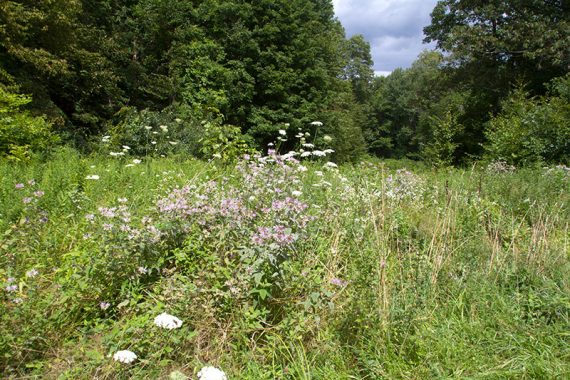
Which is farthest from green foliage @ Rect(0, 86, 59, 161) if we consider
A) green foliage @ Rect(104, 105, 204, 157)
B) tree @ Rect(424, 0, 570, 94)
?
tree @ Rect(424, 0, 570, 94)

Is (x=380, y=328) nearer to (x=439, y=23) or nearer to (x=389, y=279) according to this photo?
(x=389, y=279)

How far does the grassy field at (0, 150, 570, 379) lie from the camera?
6.58 ft

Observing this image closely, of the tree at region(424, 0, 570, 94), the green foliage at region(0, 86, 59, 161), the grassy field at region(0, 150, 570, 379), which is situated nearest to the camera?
the grassy field at region(0, 150, 570, 379)

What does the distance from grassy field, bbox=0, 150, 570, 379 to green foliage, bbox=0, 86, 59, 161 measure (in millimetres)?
3208

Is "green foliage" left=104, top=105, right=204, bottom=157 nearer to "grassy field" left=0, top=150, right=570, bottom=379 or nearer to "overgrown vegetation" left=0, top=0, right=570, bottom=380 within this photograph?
"overgrown vegetation" left=0, top=0, right=570, bottom=380

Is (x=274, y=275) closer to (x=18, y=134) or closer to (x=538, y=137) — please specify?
(x=18, y=134)

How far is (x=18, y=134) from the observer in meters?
6.23

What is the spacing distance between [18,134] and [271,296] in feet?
19.2

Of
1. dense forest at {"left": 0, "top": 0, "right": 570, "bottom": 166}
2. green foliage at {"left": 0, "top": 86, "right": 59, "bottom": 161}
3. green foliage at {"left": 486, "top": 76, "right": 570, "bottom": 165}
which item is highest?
dense forest at {"left": 0, "top": 0, "right": 570, "bottom": 166}

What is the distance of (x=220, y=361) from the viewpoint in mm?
2064

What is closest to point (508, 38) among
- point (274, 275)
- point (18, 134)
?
point (18, 134)

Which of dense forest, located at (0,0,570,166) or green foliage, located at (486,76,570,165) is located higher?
dense forest, located at (0,0,570,166)

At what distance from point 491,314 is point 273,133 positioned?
16.5 m

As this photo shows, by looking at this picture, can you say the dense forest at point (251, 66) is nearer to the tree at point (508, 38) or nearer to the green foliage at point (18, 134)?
the tree at point (508, 38)
